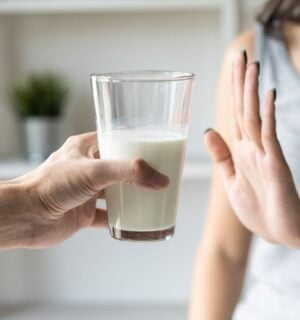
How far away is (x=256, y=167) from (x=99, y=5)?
816mm

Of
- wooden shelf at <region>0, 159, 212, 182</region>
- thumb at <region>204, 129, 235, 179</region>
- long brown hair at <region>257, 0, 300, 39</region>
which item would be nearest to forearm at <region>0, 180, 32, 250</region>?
thumb at <region>204, 129, 235, 179</region>

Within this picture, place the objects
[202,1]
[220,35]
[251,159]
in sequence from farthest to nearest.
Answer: [220,35]
[202,1]
[251,159]

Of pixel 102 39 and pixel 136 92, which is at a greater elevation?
pixel 136 92

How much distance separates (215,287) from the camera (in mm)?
1068

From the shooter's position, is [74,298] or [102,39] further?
[74,298]

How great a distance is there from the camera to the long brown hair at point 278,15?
3.61 feet

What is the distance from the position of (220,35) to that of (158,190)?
1.01 m

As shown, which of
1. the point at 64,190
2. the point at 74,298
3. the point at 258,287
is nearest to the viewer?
the point at 64,190

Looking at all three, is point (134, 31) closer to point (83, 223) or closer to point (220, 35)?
point (220, 35)

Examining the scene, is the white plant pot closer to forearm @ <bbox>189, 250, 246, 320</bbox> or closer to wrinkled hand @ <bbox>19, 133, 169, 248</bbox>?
forearm @ <bbox>189, 250, 246, 320</bbox>

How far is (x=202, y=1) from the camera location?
1482 millimetres

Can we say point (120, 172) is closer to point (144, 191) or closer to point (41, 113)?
point (144, 191)

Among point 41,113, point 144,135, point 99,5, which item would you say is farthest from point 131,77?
point 41,113

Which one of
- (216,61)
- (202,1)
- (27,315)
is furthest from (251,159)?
(27,315)
